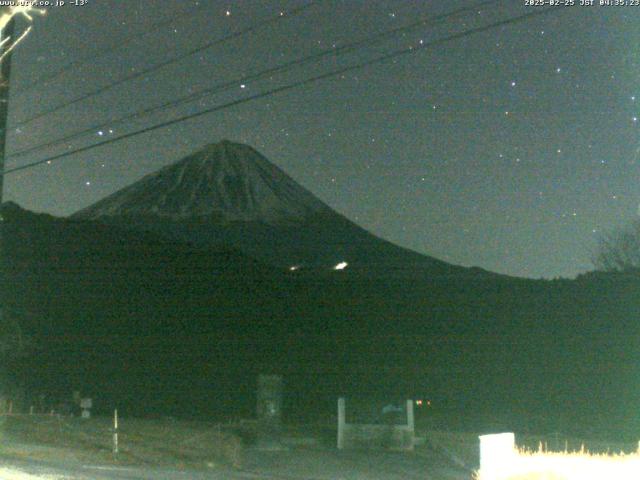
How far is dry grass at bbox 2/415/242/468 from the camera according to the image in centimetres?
1478

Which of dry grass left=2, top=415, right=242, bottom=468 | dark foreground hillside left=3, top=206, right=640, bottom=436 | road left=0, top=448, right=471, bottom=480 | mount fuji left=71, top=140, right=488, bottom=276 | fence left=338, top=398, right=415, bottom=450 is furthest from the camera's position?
mount fuji left=71, top=140, right=488, bottom=276

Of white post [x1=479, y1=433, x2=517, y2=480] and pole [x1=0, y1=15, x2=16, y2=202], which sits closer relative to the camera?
white post [x1=479, y1=433, x2=517, y2=480]

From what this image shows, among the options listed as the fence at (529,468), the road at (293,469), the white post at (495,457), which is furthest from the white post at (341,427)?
the white post at (495,457)

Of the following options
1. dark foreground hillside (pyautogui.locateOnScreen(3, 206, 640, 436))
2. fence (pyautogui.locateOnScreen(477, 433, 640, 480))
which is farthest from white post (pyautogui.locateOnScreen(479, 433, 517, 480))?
dark foreground hillside (pyautogui.locateOnScreen(3, 206, 640, 436))

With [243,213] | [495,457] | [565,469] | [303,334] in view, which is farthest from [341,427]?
[243,213]

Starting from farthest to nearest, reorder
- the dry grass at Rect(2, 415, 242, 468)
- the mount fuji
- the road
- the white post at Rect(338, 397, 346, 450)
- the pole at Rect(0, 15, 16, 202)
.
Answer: the mount fuji, the white post at Rect(338, 397, 346, 450), the dry grass at Rect(2, 415, 242, 468), the pole at Rect(0, 15, 16, 202), the road

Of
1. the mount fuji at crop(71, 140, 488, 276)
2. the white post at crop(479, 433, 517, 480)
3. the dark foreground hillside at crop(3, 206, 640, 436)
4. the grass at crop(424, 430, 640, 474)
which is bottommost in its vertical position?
the grass at crop(424, 430, 640, 474)

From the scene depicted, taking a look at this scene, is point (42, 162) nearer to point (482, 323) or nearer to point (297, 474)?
point (297, 474)

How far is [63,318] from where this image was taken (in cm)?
3772

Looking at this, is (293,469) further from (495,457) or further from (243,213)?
(243,213)

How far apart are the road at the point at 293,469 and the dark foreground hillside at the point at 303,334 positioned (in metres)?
9.33

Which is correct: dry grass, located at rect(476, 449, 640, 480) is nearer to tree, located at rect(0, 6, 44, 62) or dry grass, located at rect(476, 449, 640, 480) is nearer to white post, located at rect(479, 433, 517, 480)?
white post, located at rect(479, 433, 517, 480)

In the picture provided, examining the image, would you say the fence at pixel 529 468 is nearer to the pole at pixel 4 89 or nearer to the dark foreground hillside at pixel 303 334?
the pole at pixel 4 89

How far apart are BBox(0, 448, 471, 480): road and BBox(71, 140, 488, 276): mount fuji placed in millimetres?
45542
